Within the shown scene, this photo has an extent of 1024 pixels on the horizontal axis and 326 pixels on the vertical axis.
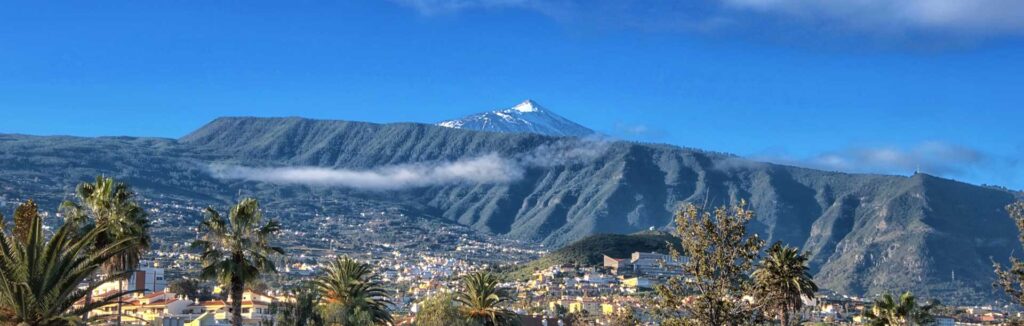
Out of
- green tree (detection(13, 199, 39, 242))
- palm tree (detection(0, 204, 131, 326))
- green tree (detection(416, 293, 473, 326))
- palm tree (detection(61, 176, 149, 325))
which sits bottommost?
green tree (detection(416, 293, 473, 326))

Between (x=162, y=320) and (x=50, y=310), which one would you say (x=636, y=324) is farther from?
(x=162, y=320)

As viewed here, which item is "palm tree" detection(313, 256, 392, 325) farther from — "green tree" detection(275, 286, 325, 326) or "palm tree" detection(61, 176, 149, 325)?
"palm tree" detection(61, 176, 149, 325)

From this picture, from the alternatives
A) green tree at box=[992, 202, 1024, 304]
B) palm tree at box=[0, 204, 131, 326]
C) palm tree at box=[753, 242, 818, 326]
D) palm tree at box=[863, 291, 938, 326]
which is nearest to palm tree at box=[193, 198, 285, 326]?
palm tree at box=[0, 204, 131, 326]

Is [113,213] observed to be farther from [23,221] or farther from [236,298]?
[23,221]

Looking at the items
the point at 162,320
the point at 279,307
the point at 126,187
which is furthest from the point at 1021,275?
the point at 162,320

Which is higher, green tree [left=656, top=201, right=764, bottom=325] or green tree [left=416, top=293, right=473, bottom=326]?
green tree [left=656, top=201, right=764, bottom=325]

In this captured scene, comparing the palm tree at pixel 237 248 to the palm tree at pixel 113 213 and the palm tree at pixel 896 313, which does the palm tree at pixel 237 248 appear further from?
the palm tree at pixel 896 313

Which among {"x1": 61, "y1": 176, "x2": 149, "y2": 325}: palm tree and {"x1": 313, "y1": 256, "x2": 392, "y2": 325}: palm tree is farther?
{"x1": 313, "y1": 256, "x2": 392, "y2": 325}: palm tree

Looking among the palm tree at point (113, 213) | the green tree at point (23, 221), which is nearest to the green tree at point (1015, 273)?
the green tree at point (23, 221)
